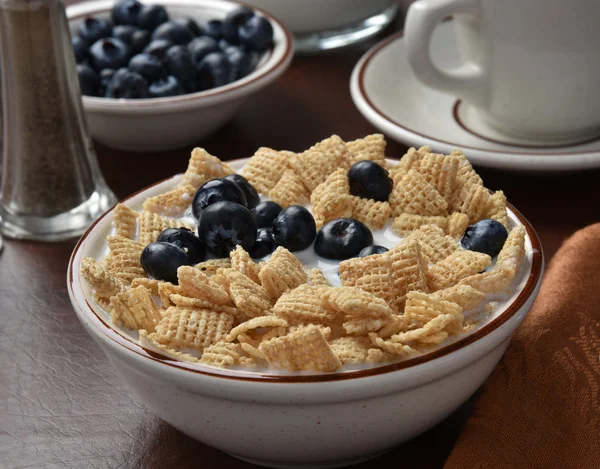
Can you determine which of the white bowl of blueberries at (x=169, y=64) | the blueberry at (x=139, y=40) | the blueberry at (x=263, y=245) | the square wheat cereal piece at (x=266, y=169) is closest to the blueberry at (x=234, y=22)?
the white bowl of blueberries at (x=169, y=64)

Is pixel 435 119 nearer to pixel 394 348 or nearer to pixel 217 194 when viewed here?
pixel 217 194

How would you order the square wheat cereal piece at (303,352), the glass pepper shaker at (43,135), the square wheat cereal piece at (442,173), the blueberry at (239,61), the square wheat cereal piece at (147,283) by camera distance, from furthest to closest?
the blueberry at (239,61), the glass pepper shaker at (43,135), the square wheat cereal piece at (442,173), the square wheat cereal piece at (147,283), the square wheat cereal piece at (303,352)

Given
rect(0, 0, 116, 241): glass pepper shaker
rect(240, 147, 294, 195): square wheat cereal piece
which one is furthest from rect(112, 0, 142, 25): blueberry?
rect(240, 147, 294, 195): square wheat cereal piece

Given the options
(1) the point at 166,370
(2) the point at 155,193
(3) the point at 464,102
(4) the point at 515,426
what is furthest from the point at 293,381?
(3) the point at 464,102

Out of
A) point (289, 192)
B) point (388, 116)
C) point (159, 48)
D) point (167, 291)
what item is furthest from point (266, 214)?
point (159, 48)

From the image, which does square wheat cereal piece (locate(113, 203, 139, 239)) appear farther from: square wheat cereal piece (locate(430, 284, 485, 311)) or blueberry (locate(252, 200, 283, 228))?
square wheat cereal piece (locate(430, 284, 485, 311))

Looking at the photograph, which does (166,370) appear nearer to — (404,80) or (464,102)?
(464,102)

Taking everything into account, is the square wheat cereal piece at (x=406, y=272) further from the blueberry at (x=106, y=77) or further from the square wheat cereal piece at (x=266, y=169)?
the blueberry at (x=106, y=77)
